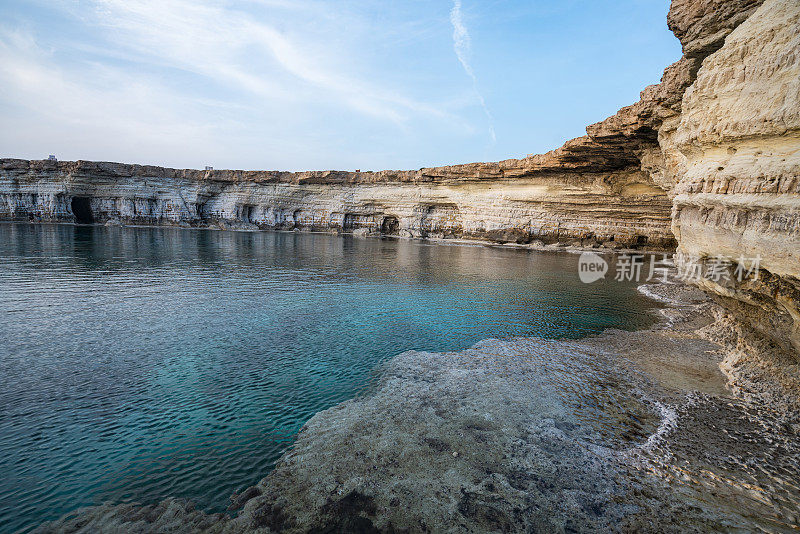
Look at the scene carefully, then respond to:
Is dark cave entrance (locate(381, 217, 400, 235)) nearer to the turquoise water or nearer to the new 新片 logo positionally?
the new 新片 logo

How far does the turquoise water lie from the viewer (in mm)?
4246

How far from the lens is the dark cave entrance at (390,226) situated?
49956 millimetres

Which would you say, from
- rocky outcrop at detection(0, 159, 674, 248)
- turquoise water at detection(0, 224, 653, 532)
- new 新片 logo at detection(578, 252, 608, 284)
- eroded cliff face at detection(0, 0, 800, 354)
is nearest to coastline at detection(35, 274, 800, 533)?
turquoise water at detection(0, 224, 653, 532)

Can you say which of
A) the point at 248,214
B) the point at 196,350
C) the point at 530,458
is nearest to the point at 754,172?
the point at 530,458

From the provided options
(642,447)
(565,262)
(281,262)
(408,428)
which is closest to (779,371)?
(642,447)

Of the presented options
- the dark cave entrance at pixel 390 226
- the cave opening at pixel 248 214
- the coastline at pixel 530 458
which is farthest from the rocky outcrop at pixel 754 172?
the cave opening at pixel 248 214

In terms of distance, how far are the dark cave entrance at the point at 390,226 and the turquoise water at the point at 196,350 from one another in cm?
3163

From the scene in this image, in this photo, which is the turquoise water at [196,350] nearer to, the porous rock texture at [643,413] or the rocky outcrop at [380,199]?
the porous rock texture at [643,413]

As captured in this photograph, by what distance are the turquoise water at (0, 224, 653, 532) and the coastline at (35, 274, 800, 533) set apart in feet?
1.97

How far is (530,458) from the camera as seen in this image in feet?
14.6

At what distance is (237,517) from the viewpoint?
354 centimetres

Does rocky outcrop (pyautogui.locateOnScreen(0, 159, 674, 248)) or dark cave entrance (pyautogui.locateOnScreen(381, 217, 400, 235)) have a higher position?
rocky outcrop (pyautogui.locateOnScreen(0, 159, 674, 248))

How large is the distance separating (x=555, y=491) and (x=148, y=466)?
4.92 m

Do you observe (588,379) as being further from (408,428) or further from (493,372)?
(408,428)
